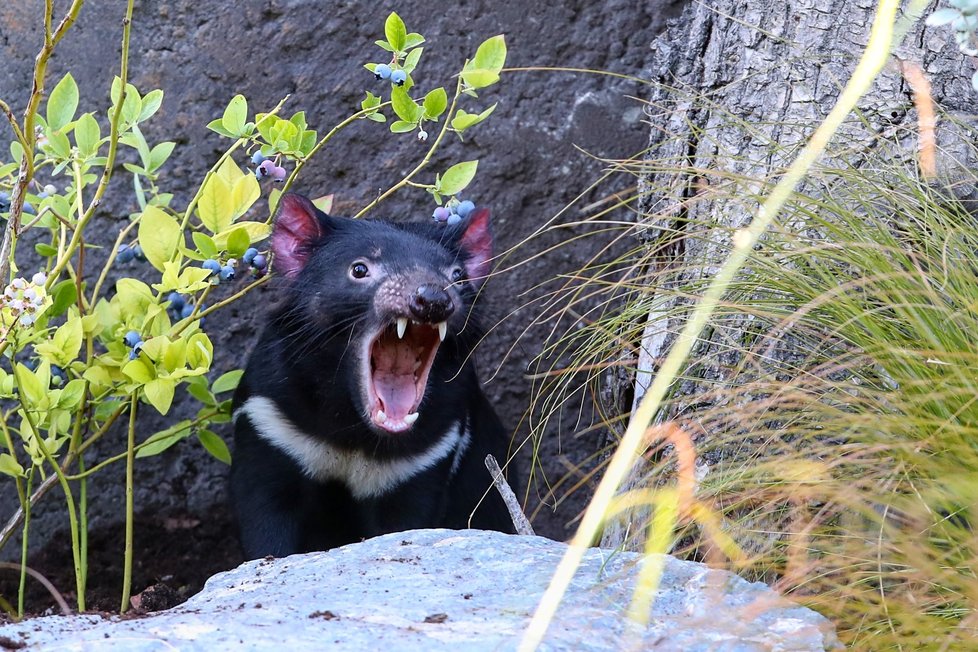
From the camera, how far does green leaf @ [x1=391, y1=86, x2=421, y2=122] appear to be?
3.32m

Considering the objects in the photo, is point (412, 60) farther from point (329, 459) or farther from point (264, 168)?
point (329, 459)

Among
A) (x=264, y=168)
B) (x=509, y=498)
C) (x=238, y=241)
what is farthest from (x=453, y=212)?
(x=509, y=498)

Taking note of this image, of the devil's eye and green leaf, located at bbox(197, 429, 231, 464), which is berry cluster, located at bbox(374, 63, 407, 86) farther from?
green leaf, located at bbox(197, 429, 231, 464)

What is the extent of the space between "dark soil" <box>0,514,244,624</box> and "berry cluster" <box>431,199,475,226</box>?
1659 millimetres

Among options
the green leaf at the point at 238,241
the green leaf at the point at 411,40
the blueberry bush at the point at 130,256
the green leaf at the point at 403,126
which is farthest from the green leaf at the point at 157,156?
the green leaf at the point at 411,40

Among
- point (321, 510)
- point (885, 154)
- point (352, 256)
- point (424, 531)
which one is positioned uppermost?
point (885, 154)

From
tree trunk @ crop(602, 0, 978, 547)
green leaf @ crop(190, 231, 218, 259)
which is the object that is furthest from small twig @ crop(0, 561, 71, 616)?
tree trunk @ crop(602, 0, 978, 547)

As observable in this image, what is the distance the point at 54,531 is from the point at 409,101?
219 centimetres

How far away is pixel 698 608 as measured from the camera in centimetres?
225

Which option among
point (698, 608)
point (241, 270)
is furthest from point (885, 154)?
point (241, 270)

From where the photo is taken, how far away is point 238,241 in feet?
10.6

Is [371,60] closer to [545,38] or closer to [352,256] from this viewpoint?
[545,38]

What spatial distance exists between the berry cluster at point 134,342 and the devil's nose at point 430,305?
2.45 feet

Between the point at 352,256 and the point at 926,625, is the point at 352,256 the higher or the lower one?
the higher one
